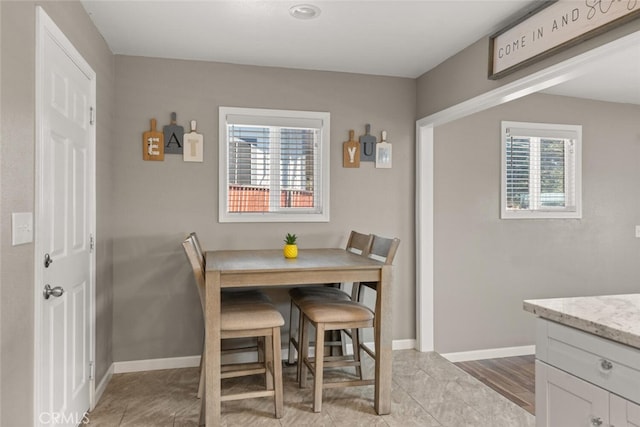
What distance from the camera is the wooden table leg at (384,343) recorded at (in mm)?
2576

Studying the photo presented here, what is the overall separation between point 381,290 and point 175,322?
1755mm

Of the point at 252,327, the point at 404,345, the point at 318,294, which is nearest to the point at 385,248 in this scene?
the point at 318,294

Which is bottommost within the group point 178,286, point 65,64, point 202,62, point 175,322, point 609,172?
point 175,322

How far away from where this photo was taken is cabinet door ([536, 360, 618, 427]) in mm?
1335

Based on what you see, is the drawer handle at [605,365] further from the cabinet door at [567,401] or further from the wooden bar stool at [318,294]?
the wooden bar stool at [318,294]

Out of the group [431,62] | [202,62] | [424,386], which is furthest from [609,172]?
[202,62]

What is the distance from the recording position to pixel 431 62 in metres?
3.40

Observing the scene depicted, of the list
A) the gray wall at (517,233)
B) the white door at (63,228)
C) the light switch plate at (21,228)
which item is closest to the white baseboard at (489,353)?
the gray wall at (517,233)

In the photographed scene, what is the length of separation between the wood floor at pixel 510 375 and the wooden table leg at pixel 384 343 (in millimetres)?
1017

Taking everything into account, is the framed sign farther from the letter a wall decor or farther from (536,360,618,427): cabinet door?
(536,360,618,427): cabinet door

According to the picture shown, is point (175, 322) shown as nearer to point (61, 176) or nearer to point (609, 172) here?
point (61, 176)

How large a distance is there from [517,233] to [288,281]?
2534 millimetres

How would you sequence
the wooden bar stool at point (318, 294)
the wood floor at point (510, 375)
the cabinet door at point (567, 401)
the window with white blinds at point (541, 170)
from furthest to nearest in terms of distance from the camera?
the window with white blinds at point (541, 170)
the wood floor at point (510, 375)
the wooden bar stool at point (318, 294)
the cabinet door at point (567, 401)

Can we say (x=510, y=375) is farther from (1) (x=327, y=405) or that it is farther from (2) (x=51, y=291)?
(2) (x=51, y=291)
